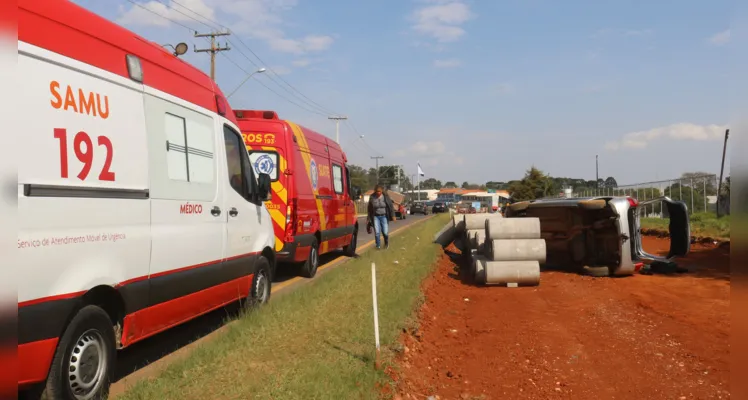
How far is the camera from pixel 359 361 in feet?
15.4

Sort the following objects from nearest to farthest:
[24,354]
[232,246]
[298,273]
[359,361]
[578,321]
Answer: [24,354]
[359,361]
[232,246]
[578,321]
[298,273]

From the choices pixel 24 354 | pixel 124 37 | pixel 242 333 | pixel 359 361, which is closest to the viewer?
pixel 24 354

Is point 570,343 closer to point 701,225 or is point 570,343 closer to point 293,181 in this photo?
point 293,181

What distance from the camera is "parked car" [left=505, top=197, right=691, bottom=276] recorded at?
33.5 feet

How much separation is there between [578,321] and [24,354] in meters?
5.99

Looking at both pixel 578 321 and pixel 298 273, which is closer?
pixel 578 321

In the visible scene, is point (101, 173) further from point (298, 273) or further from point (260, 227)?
point (298, 273)

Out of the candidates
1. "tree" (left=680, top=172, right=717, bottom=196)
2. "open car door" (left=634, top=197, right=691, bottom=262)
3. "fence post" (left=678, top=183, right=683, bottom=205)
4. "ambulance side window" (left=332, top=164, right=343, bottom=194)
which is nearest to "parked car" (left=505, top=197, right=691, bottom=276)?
"open car door" (left=634, top=197, right=691, bottom=262)

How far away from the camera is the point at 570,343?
5.87m

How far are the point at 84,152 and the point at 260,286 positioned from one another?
13.3 ft

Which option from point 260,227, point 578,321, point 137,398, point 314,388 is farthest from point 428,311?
point 137,398

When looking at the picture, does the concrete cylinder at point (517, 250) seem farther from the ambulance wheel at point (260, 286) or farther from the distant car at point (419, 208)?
the distant car at point (419, 208)

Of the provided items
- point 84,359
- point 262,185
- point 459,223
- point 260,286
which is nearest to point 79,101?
point 84,359

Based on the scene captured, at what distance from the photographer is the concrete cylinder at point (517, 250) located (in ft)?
31.1
